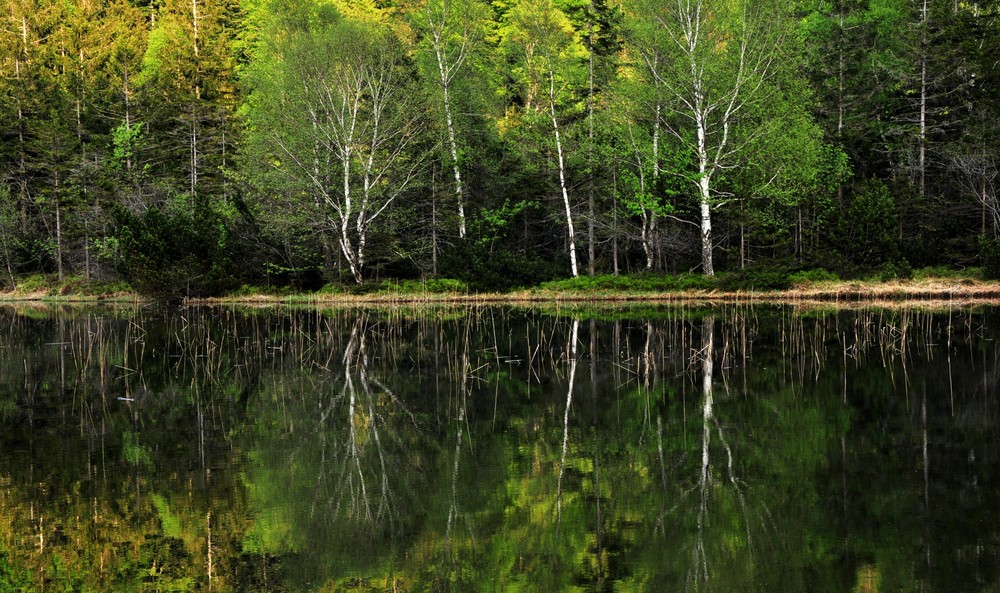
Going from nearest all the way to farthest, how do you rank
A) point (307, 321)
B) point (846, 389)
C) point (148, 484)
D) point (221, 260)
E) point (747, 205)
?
point (148, 484) → point (846, 389) → point (307, 321) → point (747, 205) → point (221, 260)

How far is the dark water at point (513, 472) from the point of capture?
6.95 metres

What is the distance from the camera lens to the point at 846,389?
14430mm

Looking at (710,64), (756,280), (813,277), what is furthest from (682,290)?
(710,64)

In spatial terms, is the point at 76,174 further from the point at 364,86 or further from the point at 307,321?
the point at 307,321

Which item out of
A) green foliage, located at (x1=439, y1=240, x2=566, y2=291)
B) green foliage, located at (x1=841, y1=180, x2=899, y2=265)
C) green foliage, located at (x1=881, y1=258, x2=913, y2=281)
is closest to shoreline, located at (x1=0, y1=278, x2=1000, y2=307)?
green foliage, located at (x1=881, y1=258, x2=913, y2=281)

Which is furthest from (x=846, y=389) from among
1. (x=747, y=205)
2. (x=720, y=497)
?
(x=747, y=205)

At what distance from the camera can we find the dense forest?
39.7m

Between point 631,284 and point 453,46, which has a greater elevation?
point 453,46

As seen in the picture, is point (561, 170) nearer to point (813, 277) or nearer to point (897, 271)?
point (813, 277)

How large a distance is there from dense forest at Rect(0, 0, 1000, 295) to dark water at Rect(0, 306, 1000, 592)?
22.0 m

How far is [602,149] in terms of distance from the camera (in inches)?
1646

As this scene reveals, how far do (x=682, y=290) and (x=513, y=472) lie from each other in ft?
97.7

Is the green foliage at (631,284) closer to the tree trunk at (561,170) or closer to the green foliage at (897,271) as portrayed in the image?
the tree trunk at (561,170)

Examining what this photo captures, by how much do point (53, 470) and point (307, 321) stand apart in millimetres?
20487
